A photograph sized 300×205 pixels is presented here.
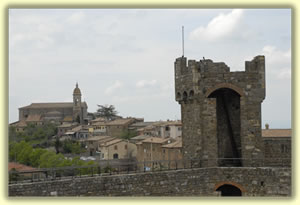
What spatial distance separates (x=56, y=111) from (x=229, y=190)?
133m

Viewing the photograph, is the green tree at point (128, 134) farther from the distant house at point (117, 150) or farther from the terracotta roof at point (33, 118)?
the terracotta roof at point (33, 118)

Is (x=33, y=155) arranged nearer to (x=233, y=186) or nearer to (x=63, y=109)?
(x=233, y=186)

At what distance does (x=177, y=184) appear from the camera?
14.6 meters

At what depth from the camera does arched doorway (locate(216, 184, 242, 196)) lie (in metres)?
16.2

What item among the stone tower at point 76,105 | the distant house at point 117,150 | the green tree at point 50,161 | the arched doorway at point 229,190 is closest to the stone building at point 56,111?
the stone tower at point 76,105

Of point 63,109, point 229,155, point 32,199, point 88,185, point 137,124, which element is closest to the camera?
point 32,199

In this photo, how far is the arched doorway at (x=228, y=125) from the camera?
17828 millimetres

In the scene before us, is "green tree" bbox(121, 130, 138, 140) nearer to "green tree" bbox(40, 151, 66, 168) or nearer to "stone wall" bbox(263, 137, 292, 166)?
"green tree" bbox(40, 151, 66, 168)

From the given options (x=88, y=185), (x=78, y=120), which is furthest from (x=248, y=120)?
(x=78, y=120)

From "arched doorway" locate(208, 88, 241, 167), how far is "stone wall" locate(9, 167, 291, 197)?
8.07 feet

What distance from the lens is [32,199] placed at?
1186 centimetres

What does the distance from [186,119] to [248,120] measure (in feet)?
8.72

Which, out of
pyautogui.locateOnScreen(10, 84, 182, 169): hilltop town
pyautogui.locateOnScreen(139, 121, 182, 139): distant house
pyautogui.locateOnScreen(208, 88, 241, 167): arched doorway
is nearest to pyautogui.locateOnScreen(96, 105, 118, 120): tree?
pyautogui.locateOnScreen(10, 84, 182, 169): hilltop town

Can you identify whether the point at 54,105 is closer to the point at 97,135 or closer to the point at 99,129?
the point at 99,129
